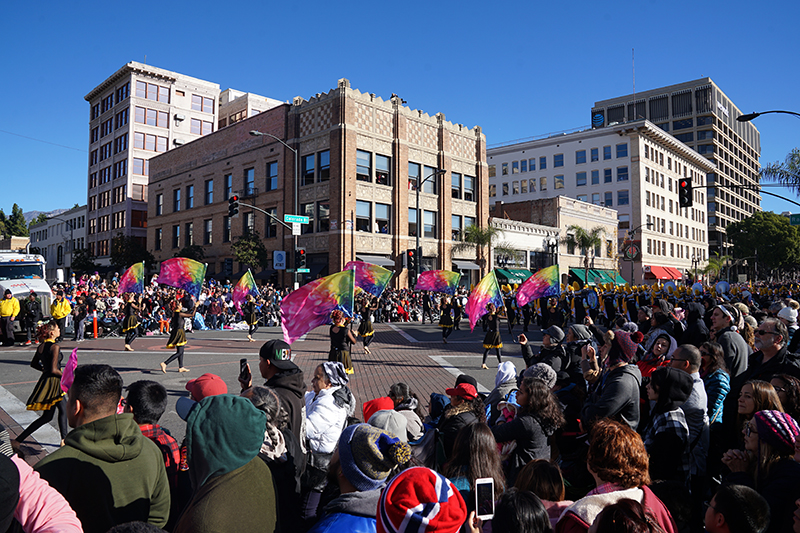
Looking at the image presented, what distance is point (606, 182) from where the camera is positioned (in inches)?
2291

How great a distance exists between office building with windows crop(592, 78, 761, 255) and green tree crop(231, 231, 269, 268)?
61.2 m

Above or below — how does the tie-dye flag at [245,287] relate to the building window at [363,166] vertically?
below

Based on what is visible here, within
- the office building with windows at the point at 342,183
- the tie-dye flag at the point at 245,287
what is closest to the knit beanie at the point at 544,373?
the tie-dye flag at the point at 245,287

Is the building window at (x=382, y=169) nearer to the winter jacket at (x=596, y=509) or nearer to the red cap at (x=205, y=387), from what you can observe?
the red cap at (x=205, y=387)

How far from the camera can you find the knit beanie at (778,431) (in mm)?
3090

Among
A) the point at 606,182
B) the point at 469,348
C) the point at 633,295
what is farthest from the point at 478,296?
the point at 606,182

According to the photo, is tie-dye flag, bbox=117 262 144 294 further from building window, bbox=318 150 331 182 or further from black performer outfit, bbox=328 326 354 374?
building window, bbox=318 150 331 182

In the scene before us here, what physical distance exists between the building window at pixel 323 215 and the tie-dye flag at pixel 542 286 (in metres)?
20.7

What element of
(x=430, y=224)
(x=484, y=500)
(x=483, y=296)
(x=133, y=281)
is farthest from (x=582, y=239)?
(x=484, y=500)

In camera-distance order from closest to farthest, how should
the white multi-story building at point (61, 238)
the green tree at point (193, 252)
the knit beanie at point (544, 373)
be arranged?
the knit beanie at point (544, 373)
the green tree at point (193, 252)
the white multi-story building at point (61, 238)

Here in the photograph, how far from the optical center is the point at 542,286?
15438 mm

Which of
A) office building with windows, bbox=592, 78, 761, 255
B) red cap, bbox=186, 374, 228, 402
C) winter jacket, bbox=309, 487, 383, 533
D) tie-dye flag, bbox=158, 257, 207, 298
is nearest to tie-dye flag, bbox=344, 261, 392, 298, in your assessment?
tie-dye flag, bbox=158, 257, 207, 298

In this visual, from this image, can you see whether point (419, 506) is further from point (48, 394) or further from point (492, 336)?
point (492, 336)

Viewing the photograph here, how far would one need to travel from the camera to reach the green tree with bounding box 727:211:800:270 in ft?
228
